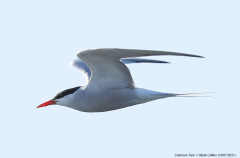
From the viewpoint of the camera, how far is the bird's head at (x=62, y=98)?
7731 millimetres

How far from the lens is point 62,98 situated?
25.8 feet

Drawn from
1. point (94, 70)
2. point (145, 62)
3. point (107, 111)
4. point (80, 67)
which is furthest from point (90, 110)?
point (145, 62)

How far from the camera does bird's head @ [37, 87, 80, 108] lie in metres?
7.73

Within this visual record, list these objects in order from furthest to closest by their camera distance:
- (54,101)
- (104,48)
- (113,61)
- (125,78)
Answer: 1. (54,101)
2. (125,78)
3. (113,61)
4. (104,48)

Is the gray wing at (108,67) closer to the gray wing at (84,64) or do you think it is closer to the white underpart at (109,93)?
the white underpart at (109,93)

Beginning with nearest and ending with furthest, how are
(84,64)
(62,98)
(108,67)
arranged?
1. (108,67)
2. (62,98)
3. (84,64)

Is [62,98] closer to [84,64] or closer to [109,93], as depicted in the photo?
[109,93]

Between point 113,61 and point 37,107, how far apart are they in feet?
8.18

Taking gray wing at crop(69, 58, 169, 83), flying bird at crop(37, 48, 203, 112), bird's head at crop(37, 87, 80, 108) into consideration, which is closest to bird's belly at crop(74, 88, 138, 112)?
flying bird at crop(37, 48, 203, 112)

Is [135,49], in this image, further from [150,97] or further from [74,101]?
[74,101]

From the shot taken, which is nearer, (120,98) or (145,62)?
(120,98)

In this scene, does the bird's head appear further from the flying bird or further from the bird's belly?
the bird's belly

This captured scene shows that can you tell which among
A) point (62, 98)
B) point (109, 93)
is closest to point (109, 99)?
point (109, 93)

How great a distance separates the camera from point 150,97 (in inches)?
289
